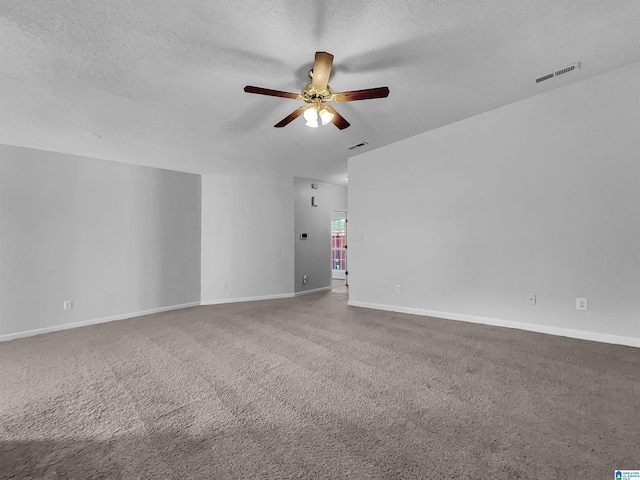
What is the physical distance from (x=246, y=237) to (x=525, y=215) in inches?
187

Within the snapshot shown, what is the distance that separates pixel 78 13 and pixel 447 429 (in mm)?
3433

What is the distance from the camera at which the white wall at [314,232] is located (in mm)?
6344

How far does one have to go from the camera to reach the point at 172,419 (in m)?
1.70

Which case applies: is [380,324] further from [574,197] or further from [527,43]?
[527,43]

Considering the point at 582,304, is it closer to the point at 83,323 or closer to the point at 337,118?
the point at 337,118

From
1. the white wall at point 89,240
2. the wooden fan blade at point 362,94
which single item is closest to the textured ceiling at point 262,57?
the wooden fan blade at point 362,94

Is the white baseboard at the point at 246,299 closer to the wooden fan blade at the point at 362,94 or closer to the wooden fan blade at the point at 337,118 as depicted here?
the wooden fan blade at the point at 337,118

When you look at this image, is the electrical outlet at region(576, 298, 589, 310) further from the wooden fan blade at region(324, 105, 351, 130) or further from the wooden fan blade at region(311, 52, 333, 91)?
the wooden fan blade at region(311, 52, 333, 91)

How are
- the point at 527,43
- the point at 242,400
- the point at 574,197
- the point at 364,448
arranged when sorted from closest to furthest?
the point at 364,448 → the point at 242,400 → the point at 527,43 → the point at 574,197

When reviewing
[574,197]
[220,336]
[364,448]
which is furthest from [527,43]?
[220,336]

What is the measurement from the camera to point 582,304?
2902 millimetres

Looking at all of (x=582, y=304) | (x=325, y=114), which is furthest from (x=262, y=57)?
(x=582, y=304)

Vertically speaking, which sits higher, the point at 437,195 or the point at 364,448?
the point at 437,195

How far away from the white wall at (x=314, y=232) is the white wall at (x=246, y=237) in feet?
0.75
